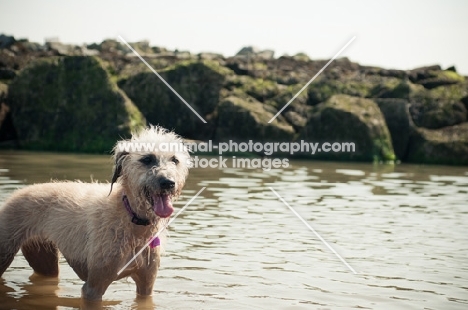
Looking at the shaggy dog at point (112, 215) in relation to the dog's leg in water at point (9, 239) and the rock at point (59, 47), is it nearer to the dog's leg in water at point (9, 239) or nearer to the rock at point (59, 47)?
the dog's leg in water at point (9, 239)

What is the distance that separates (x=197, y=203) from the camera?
15.4 m

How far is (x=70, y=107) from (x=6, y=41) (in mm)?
18061

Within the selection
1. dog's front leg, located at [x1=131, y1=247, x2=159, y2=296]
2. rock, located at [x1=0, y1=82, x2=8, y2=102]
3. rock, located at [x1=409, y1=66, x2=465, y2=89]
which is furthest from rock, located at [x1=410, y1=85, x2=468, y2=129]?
dog's front leg, located at [x1=131, y1=247, x2=159, y2=296]

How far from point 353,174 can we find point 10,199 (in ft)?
Result: 56.3

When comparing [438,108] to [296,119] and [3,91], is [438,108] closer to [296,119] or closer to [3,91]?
[296,119]

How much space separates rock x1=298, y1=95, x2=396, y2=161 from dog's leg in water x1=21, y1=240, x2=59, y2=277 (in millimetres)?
22824

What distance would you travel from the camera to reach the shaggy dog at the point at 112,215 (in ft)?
22.9

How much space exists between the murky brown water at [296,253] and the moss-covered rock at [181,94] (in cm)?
1280

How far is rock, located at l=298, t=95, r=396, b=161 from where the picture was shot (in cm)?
3042

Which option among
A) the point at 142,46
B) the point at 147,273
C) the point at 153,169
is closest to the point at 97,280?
the point at 147,273

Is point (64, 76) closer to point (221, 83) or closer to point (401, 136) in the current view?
point (221, 83)

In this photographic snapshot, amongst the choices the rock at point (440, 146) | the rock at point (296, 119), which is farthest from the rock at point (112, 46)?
the rock at point (440, 146)

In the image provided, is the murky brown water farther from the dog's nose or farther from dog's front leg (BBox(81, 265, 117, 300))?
the dog's nose

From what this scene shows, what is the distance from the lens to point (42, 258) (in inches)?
344
